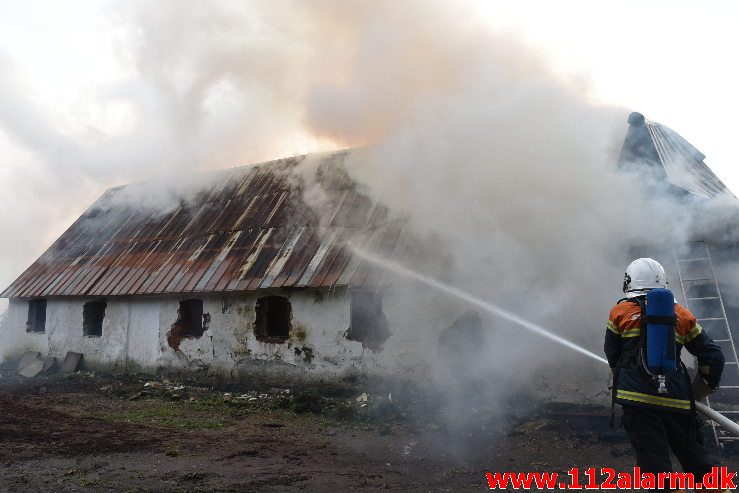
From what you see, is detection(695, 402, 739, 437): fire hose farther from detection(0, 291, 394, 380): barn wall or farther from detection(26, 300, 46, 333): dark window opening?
detection(26, 300, 46, 333): dark window opening

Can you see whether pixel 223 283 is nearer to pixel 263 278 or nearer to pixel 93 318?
pixel 263 278

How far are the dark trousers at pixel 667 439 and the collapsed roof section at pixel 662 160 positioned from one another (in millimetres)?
4316

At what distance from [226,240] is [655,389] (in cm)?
1038

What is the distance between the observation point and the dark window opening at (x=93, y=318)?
14.0 meters

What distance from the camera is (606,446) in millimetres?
6402

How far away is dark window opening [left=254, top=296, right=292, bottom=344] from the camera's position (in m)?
10.9

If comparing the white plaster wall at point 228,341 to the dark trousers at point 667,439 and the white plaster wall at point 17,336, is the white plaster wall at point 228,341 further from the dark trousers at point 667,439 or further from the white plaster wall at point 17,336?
the dark trousers at point 667,439

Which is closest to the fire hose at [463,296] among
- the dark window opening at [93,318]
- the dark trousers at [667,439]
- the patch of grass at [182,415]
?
the dark trousers at [667,439]

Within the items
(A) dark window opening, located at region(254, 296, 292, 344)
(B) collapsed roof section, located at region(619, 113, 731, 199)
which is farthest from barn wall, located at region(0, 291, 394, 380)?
(B) collapsed roof section, located at region(619, 113, 731, 199)

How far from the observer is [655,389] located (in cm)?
359

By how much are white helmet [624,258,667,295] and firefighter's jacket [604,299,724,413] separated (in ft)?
0.41

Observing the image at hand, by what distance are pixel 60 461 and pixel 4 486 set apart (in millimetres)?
856

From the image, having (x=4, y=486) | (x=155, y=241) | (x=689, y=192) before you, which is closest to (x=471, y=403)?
(x=689, y=192)

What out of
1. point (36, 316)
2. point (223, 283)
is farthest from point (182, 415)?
point (36, 316)
